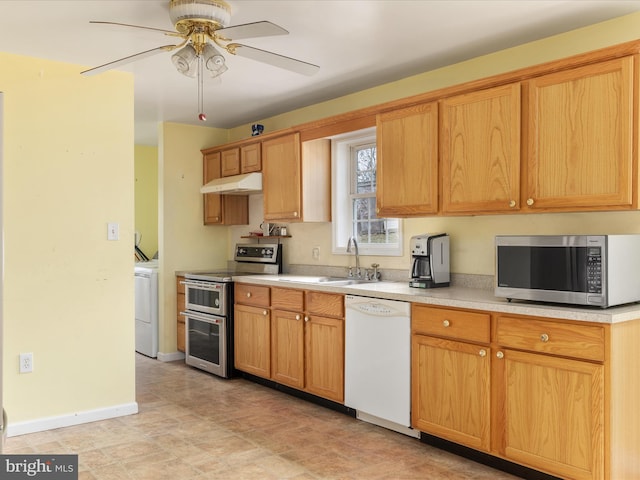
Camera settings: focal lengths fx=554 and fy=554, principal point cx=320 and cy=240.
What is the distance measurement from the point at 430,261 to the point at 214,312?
2.19 metres

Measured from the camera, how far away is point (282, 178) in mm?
4730

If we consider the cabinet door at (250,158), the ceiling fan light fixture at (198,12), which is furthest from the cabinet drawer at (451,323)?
the cabinet door at (250,158)

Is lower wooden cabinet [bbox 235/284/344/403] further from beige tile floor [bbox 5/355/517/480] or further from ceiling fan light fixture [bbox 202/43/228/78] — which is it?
ceiling fan light fixture [bbox 202/43/228/78]

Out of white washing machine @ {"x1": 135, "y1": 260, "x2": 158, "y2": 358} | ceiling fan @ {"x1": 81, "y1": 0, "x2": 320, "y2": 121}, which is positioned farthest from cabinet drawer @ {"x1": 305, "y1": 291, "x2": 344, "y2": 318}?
white washing machine @ {"x1": 135, "y1": 260, "x2": 158, "y2": 358}

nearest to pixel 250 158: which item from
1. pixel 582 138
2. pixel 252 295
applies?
pixel 252 295

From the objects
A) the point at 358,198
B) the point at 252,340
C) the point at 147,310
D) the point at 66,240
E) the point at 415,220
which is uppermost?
the point at 358,198

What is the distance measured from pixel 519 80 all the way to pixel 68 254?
3.00 metres

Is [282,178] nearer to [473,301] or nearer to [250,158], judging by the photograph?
[250,158]

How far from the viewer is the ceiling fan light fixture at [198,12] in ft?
8.38

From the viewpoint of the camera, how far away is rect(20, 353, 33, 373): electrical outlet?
3543 mm

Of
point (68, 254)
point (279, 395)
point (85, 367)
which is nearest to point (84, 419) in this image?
point (85, 367)

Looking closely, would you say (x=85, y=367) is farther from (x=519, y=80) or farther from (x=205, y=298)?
(x=519, y=80)

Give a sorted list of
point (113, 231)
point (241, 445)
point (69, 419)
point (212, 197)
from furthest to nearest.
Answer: point (212, 197)
point (113, 231)
point (69, 419)
point (241, 445)

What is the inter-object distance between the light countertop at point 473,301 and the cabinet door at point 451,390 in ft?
0.76
